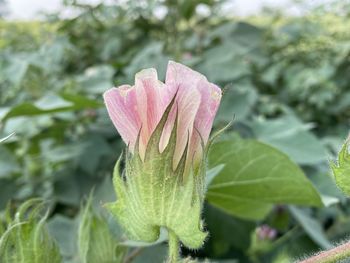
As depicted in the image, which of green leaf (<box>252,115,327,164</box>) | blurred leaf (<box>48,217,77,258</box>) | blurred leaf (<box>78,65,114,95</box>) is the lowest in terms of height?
green leaf (<box>252,115,327,164</box>)

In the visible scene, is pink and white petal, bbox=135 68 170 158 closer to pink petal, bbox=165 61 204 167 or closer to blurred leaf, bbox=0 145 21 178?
pink petal, bbox=165 61 204 167

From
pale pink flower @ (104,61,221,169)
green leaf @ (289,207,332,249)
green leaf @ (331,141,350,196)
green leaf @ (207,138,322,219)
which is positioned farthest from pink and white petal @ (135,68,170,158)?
green leaf @ (289,207,332,249)

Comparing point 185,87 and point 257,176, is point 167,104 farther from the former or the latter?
point 257,176

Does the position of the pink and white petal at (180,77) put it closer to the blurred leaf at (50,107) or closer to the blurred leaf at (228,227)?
the blurred leaf at (50,107)

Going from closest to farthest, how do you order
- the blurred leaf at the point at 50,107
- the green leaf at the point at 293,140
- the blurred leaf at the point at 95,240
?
the blurred leaf at the point at 95,240, the blurred leaf at the point at 50,107, the green leaf at the point at 293,140

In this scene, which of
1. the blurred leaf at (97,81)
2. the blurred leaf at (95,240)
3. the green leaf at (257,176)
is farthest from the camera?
the blurred leaf at (97,81)

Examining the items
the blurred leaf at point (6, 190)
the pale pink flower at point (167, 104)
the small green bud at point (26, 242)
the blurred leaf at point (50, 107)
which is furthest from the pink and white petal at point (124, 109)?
the blurred leaf at point (6, 190)
